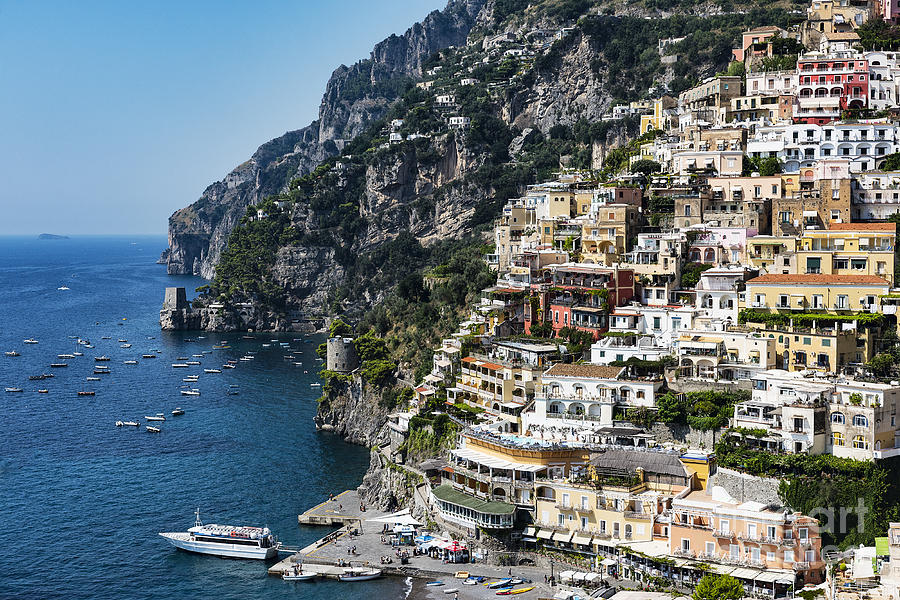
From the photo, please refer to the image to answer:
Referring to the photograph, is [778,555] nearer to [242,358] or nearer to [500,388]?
[500,388]

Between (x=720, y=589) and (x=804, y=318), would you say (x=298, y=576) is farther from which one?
(x=804, y=318)

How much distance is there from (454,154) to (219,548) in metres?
94.6

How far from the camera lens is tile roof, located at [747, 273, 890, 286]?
56156mm

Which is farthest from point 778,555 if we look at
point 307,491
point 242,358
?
point 242,358

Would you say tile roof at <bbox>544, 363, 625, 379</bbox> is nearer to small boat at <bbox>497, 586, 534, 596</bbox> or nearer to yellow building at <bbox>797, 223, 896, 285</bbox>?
small boat at <bbox>497, 586, 534, 596</bbox>

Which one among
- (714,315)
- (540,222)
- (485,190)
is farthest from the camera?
(485,190)

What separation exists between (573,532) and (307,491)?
2550cm

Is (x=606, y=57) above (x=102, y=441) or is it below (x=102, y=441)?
above

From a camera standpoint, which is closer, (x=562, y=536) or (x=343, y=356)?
(x=562, y=536)

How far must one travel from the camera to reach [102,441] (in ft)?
275

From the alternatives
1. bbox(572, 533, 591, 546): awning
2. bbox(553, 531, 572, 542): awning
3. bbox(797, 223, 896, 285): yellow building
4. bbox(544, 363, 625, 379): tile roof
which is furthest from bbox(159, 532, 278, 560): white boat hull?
bbox(797, 223, 896, 285): yellow building

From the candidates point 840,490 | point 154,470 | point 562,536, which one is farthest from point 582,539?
point 154,470

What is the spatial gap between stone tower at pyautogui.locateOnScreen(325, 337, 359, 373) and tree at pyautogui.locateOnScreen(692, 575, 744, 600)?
2019 inches

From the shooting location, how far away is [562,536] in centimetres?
5081
